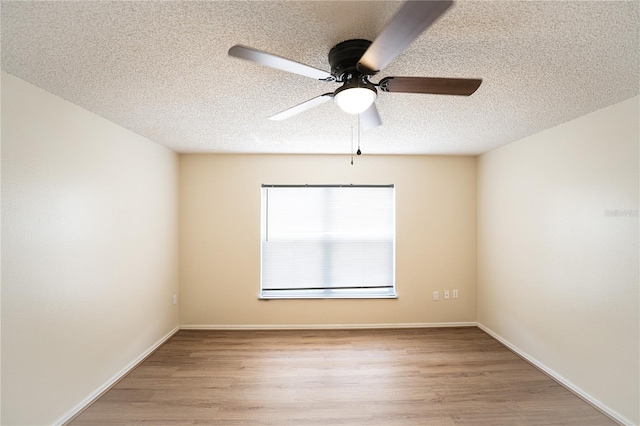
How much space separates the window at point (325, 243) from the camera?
4156 millimetres

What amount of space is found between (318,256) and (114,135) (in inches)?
104

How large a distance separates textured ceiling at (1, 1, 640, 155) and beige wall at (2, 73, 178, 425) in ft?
1.02

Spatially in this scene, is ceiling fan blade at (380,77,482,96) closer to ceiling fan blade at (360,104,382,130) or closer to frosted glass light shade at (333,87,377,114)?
frosted glass light shade at (333,87,377,114)

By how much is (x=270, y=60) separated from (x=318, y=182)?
112 inches

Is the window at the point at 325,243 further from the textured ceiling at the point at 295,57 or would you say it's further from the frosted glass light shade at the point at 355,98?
the frosted glass light shade at the point at 355,98

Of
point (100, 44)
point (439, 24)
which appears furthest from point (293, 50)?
point (100, 44)

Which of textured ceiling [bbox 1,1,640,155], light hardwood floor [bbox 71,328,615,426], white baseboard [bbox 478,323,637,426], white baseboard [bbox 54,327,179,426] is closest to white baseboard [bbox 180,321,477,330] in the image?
light hardwood floor [bbox 71,328,615,426]

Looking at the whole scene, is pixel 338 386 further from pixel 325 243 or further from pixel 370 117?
pixel 370 117

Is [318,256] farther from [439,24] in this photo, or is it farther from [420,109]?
[439,24]

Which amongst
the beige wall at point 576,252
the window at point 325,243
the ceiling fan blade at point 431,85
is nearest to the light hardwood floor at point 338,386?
the beige wall at point 576,252

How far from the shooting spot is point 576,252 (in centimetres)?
264

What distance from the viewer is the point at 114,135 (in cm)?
278

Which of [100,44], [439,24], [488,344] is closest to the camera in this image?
[439,24]

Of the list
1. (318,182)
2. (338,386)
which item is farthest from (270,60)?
(318,182)
